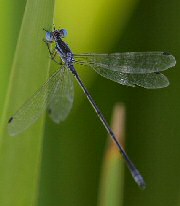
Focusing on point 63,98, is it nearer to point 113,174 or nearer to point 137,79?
point 137,79

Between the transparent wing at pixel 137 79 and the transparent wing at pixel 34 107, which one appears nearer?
the transparent wing at pixel 34 107

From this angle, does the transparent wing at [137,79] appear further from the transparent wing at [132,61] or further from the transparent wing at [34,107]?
the transparent wing at [34,107]

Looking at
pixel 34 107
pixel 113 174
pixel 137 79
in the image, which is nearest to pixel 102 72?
pixel 137 79

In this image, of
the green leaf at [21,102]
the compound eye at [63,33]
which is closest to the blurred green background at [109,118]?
the compound eye at [63,33]

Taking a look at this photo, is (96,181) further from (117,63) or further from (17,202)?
(17,202)

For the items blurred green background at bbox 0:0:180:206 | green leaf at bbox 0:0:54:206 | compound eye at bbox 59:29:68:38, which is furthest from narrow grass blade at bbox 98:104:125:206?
compound eye at bbox 59:29:68:38

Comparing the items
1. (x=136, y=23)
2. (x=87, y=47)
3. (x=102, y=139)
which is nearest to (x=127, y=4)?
(x=136, y=23)
